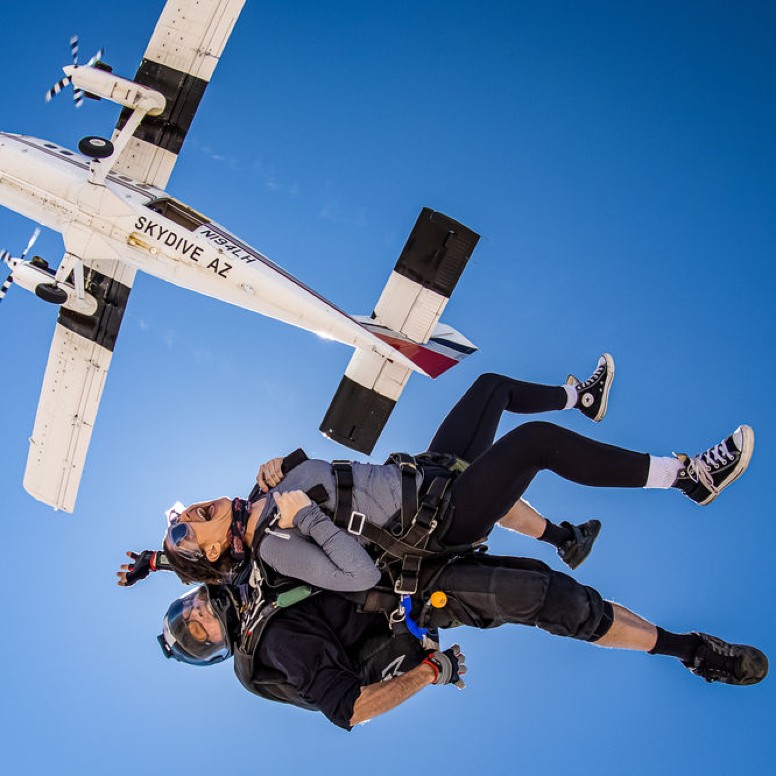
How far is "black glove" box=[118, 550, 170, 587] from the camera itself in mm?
5336

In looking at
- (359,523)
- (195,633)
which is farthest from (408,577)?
(195,633)

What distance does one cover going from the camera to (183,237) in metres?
11.0

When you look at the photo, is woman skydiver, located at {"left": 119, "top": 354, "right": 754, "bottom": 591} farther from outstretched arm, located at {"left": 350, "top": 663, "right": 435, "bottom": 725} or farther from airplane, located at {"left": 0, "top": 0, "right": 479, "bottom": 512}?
airplane, located at {"left": 0, "top": 0, "right": 479, "bottom": 512}

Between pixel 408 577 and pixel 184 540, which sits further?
pixel 184 540

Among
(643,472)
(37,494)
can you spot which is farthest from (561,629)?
(37,494)

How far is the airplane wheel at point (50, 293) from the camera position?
11664 millimetres

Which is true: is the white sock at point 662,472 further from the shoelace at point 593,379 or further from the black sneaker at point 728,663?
the shoelace at point 593,379

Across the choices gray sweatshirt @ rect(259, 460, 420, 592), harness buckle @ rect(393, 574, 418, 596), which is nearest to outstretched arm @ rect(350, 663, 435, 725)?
harness buckle @ rect(393, 574, 418, 596)

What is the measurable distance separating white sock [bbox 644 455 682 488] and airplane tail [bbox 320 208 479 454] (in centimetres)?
634

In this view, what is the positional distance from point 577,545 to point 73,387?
423 inches

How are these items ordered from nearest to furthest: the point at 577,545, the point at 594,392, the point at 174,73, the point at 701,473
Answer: the point at 701,473
the point at 577,545
the point at 594,392
the point at 174,73

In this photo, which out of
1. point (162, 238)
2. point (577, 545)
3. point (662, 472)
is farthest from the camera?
point (162, 238)

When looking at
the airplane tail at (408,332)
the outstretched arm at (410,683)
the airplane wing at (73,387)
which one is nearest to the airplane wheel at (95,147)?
the airplane wing at (73,387)

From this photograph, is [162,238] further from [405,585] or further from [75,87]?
[405,585]
